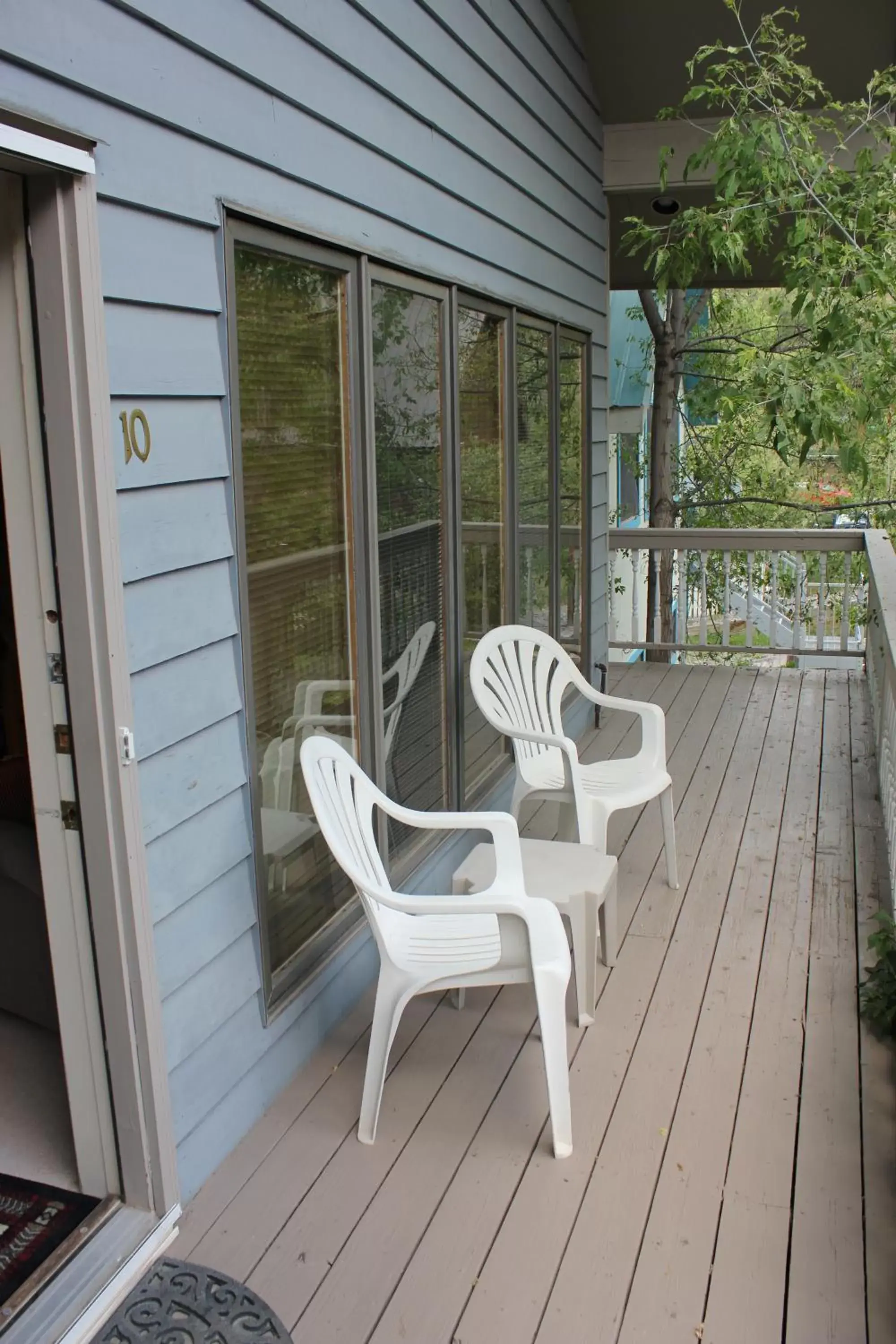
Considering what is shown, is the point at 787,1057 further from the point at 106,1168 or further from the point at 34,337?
the point at 34,337

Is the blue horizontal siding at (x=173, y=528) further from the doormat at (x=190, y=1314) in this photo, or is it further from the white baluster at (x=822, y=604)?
the white baluster at (x=822, y=604)

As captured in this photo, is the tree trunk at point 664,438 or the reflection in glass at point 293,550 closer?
the reflection in glass at point 293,550

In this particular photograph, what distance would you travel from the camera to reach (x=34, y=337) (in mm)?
1883

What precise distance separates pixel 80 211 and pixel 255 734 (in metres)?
1.11

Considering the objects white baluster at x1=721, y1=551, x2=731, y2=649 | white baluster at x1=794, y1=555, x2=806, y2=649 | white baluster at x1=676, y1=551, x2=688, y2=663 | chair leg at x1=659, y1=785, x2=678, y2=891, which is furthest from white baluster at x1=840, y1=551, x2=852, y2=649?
chair leg at x1=659, y1=785, x2=678, y2=891

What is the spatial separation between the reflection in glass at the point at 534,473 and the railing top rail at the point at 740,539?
217 centimetres

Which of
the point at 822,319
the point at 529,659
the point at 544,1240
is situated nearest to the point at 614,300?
the point at 822,319

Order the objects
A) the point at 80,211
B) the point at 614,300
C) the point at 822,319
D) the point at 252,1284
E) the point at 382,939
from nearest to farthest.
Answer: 1. the point at 80,211
2. the point at 252,1284
3. the point at 382,939
4. the point at 822,319
5. the point at 614,300

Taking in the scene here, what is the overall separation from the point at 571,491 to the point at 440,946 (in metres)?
3.57

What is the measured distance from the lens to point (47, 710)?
6.64ft

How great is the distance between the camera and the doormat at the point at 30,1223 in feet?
6.60

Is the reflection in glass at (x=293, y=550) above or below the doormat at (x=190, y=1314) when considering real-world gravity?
above

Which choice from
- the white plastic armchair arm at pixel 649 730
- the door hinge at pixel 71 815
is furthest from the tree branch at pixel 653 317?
the door hinge at pixel 71 815

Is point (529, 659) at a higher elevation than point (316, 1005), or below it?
higher
